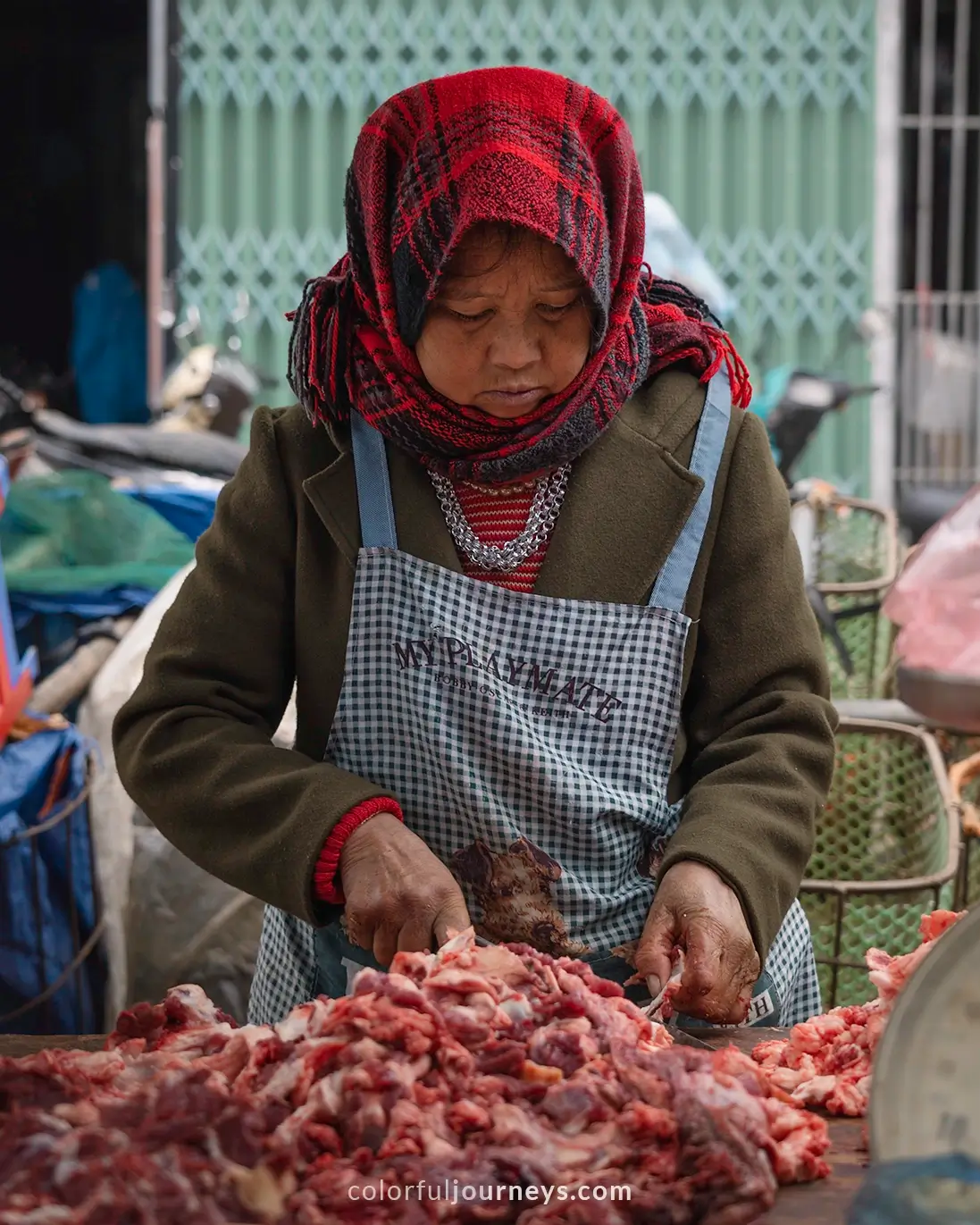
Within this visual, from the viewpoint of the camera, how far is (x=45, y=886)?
3.11 m

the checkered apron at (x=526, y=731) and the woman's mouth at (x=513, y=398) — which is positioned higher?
the woman's mouth at (x=513, y=398)

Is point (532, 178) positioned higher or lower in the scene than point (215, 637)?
higher

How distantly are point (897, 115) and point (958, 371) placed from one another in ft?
4.38

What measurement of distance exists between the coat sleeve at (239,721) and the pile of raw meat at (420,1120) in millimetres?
296

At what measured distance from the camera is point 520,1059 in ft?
4.38

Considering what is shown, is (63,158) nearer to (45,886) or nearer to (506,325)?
(45,886)

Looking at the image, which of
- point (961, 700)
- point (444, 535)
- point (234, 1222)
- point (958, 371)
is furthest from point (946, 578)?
point (958, 371)

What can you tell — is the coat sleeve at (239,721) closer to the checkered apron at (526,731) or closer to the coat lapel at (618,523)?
the checkered apron at (526,731)

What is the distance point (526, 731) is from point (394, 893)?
258mm

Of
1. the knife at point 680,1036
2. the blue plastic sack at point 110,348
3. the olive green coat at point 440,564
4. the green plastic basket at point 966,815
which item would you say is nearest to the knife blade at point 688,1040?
the knife at point 680,1036

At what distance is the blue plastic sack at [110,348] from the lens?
7.39 metres

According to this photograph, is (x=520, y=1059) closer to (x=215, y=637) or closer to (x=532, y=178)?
(x=215, y=637)

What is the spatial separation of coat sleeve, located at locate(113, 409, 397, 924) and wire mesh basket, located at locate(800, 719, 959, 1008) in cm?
116

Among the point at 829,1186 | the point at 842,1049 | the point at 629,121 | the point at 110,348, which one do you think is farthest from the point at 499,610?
the point at 629,121
